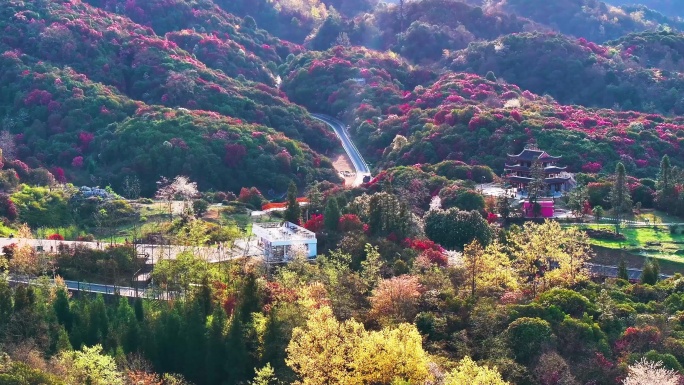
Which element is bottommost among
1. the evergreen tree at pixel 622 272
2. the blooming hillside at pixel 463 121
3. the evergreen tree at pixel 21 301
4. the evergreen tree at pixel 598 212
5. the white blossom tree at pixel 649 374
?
the white blossom tree at pixel 649 374

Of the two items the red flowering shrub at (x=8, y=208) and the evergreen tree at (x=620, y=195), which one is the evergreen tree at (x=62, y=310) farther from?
the evergreen tree at (x=620, y=195)

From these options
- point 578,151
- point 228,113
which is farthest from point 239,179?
point 578,151

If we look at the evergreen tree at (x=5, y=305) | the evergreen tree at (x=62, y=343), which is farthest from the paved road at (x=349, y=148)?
the evergreen tree at (x=62, y=343)

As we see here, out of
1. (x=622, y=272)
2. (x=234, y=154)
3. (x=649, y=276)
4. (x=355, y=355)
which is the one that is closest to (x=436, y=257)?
(x=622, y=272)

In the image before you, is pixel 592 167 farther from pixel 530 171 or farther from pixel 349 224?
pixel 349 224

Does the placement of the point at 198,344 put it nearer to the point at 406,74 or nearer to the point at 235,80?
the point at 235,80

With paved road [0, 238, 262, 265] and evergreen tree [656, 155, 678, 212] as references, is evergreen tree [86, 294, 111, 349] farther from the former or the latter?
evergreen tree [656, 155, 678, 212]
